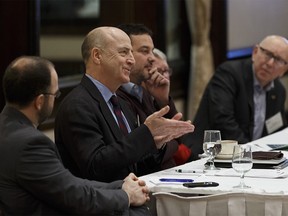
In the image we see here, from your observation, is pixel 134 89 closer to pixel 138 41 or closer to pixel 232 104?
pixel 138 41

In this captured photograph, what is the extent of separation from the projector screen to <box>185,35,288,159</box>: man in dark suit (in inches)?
98.1

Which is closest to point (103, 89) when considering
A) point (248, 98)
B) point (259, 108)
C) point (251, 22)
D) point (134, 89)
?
point (134, 89)

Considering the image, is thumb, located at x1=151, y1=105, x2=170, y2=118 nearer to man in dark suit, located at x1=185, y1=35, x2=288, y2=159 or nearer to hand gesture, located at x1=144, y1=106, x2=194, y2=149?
hand gesture, located at x1=144, y1=106, x2=194, y2=149

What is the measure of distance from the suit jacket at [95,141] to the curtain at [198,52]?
381 cm

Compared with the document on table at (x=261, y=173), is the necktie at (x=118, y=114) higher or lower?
higher

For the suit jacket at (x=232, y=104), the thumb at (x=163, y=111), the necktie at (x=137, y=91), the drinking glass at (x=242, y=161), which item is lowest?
the suit jacket at (x=232, y=104)

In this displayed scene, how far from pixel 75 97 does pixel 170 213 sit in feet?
2.49

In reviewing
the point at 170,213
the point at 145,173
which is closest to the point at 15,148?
the point at 170,213

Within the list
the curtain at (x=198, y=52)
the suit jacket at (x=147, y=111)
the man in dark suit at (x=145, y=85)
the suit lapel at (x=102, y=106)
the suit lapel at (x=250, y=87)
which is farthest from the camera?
the curtain at (x=198, y=52)

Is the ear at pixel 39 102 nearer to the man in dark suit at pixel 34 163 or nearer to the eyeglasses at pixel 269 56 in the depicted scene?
the man in dark suit at pixel 34 163

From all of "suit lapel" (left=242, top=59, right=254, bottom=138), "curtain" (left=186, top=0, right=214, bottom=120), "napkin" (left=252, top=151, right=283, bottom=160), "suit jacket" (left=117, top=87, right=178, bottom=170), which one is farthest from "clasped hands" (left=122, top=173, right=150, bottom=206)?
"curtain" (left=186, top=0, right=214, bottom=120)

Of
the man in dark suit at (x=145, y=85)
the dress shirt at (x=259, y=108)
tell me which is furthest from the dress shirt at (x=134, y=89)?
the dress shirt at (x=259, y=108)

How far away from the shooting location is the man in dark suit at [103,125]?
3393mm

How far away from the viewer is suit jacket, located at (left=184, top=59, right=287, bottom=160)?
5191 millimetres
